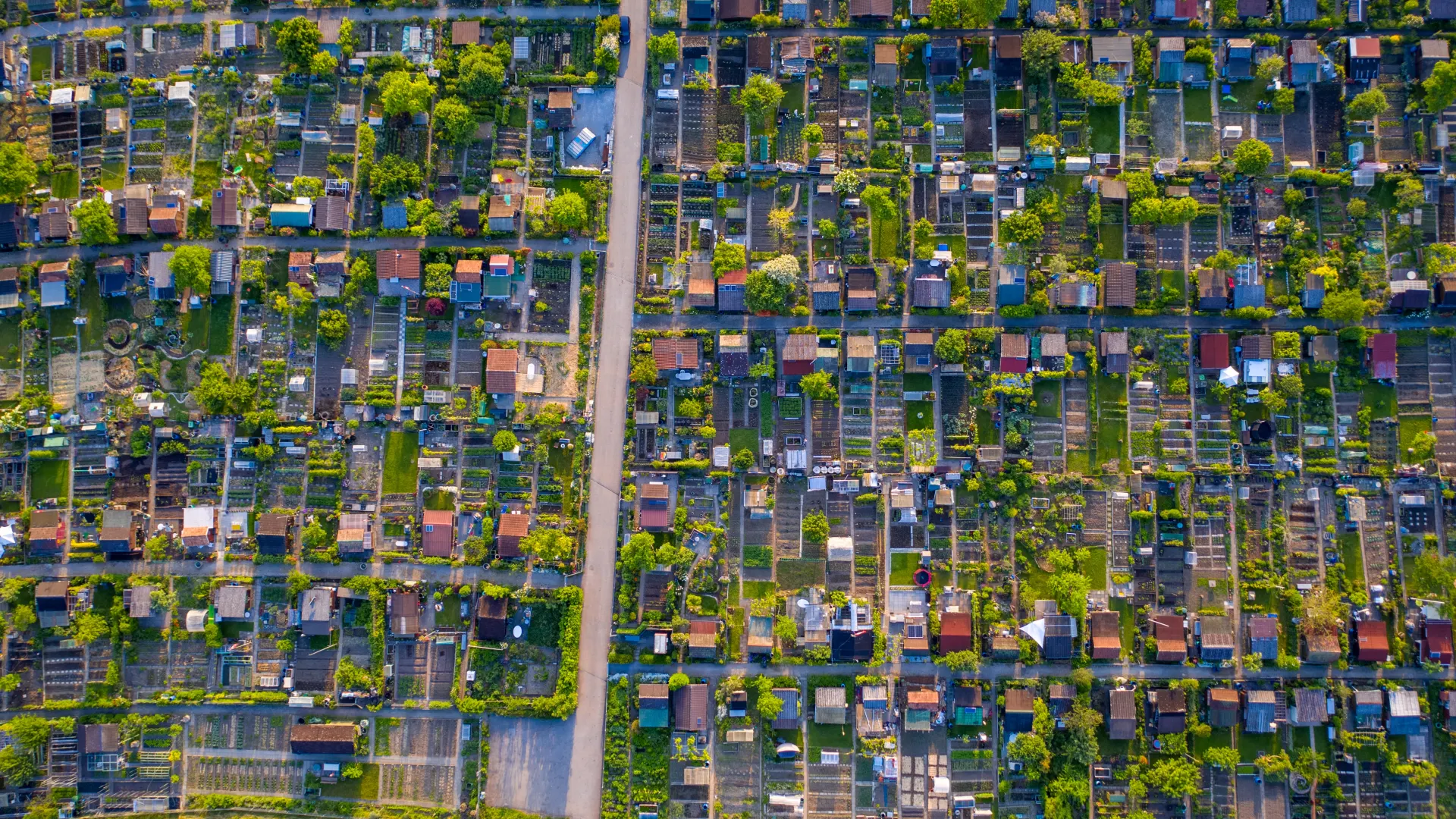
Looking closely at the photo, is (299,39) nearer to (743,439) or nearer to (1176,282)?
(743,439)

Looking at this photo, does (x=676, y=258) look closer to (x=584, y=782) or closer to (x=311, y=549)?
(x=311, y=549)

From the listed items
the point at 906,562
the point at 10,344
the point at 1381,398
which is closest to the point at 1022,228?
the point at 906,562

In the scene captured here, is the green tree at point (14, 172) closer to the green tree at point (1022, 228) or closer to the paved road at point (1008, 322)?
the paved road at point (1008, 322)

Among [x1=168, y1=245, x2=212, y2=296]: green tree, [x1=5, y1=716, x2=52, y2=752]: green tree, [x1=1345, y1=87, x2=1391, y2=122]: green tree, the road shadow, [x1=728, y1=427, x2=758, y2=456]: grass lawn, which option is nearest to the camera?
[x1=5, y1=716, x2=52, y2=752]: green tree

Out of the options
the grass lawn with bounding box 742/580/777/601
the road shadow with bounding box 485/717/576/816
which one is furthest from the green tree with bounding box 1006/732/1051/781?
the road shadow with bounding box 485/717/576/816

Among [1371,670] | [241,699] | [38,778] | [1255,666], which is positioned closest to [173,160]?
[241,699]

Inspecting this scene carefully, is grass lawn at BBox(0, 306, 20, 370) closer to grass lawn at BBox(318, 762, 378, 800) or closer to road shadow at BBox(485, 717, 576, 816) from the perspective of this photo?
grass lawn at BBox(318, 762, 378, 800)
